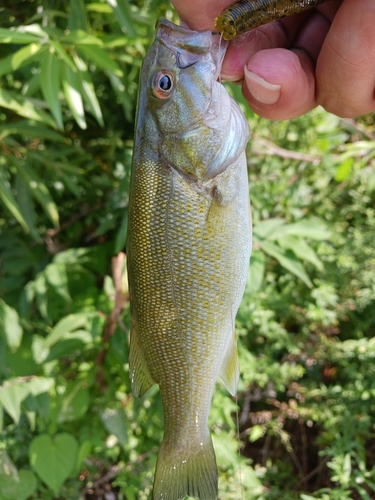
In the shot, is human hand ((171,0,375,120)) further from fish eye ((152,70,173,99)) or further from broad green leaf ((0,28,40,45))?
broad green leaf ((0,28,40,45))

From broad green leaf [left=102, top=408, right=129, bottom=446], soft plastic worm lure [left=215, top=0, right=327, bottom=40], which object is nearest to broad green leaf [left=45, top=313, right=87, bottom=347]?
broad green leaf [left=102, top=408, right=129, bottom=446]

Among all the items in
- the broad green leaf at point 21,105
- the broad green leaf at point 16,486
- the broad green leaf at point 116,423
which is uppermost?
the broad green leaf at point 21,105

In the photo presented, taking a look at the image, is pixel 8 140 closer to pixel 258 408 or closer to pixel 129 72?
pixel 129 72

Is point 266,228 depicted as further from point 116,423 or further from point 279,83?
point 116,423

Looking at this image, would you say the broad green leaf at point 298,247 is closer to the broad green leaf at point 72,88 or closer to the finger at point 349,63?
the finger at point 349,63

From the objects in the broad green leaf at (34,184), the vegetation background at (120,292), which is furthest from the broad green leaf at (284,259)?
the broad green leaf at (34,184)

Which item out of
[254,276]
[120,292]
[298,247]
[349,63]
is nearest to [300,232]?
[298,247]
